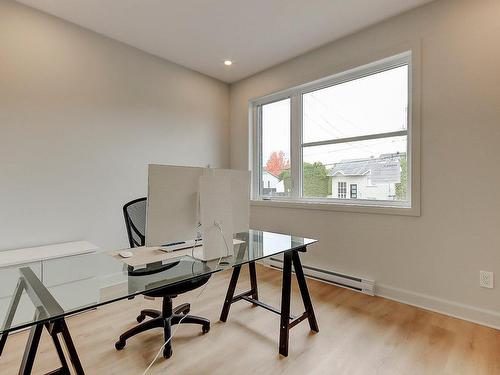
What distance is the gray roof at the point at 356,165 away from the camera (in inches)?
105

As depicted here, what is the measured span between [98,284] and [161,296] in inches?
20.9

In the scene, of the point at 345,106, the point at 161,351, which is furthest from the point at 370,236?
the point at 161,351

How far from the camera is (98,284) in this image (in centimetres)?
121

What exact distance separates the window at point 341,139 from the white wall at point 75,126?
1.22m

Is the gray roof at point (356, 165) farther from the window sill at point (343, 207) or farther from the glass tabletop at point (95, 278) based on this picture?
the glass tabletop at point (95, 278)

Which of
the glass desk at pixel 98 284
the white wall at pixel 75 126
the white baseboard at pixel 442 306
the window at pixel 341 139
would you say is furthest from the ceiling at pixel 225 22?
the white baseboard at pixel 442 306

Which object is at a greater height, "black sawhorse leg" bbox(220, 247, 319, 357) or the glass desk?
the glass desk

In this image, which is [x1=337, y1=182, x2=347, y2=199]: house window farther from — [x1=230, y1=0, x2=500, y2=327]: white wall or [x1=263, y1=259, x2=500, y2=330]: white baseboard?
[x1=263, y1=259, x2=500, y2=330]: white baseboard

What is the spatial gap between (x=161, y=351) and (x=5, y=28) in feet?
9.26

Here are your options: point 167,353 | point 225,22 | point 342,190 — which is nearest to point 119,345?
point 167,353

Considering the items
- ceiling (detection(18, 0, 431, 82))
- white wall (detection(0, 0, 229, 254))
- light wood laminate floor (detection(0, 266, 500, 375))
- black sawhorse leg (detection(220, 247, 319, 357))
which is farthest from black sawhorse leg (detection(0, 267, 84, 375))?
ceiling (detection(18, 0, 431, 82))

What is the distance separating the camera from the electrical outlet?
204cm

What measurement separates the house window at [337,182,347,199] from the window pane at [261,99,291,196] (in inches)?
27.3

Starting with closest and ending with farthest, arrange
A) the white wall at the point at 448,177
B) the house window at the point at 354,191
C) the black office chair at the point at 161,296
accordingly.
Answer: the black office chair at the point at 161,296
the white wall at the point at 448,177
the house window at the point at 354,191
